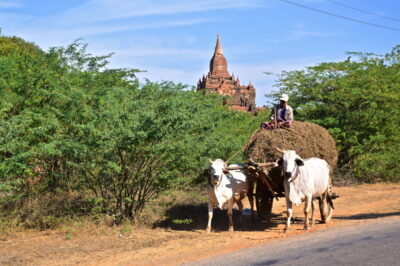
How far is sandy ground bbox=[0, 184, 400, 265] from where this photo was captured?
6598 millimetres

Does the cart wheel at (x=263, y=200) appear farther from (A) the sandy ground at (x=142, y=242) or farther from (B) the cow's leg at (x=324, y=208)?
(B) the cow's leg at (x=324, y=208)

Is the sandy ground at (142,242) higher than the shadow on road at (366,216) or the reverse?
the reverse

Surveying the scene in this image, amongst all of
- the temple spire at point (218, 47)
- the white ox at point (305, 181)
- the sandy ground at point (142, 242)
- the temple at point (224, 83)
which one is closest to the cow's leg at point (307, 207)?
the white ox at point (305, 181)

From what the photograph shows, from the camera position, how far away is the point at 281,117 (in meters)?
8.80

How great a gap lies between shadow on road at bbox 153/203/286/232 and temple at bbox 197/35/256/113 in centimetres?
4402

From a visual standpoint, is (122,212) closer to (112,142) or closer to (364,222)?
(112,142)

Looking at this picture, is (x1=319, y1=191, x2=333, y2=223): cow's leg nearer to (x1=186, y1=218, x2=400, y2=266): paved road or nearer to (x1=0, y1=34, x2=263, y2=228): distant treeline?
(x1=186, y1=218, x2=400, y2=266): paved road

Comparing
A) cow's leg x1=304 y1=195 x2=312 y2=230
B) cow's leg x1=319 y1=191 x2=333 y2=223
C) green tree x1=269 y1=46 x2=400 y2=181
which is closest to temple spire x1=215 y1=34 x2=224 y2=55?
green tree x1=269 y1=46 x2=400 y2=181

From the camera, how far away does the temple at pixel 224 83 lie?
5588 cm

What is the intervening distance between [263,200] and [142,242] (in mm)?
2695

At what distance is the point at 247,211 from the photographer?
10203mm

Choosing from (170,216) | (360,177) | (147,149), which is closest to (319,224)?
(170,216)

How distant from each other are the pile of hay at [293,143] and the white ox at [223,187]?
491mm

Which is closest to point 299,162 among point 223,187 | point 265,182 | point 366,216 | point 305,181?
point 305,181
